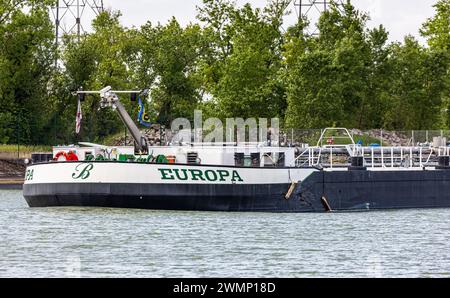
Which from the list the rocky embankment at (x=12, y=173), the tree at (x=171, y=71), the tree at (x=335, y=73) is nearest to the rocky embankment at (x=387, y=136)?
→ the tree at (x=335, y=73)

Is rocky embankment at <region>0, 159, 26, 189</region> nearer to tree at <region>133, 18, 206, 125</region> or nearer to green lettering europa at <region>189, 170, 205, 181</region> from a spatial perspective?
tree at <region>133, 18, 206, 125</region>

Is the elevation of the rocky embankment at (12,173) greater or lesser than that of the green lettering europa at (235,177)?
lesser

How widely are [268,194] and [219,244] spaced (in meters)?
12.1

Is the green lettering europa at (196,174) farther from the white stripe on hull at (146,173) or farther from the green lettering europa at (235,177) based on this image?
the green lettering europa at (235,177)

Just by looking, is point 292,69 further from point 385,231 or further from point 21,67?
point 385,231

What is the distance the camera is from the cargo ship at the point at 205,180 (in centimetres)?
5403

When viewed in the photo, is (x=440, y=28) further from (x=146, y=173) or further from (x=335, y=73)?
(x=146, y=173)

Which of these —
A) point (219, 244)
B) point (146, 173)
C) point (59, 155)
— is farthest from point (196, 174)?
point (219, 244)

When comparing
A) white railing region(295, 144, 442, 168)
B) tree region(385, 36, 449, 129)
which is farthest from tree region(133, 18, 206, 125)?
white railing region(295, 144, 442, 168)

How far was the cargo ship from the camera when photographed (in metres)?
54.0

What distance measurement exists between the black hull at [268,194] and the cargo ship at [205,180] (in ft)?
0.13

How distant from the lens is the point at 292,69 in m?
99.4

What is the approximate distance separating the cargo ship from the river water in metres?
0.74

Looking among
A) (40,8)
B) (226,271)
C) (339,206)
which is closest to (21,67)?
(40,8)
